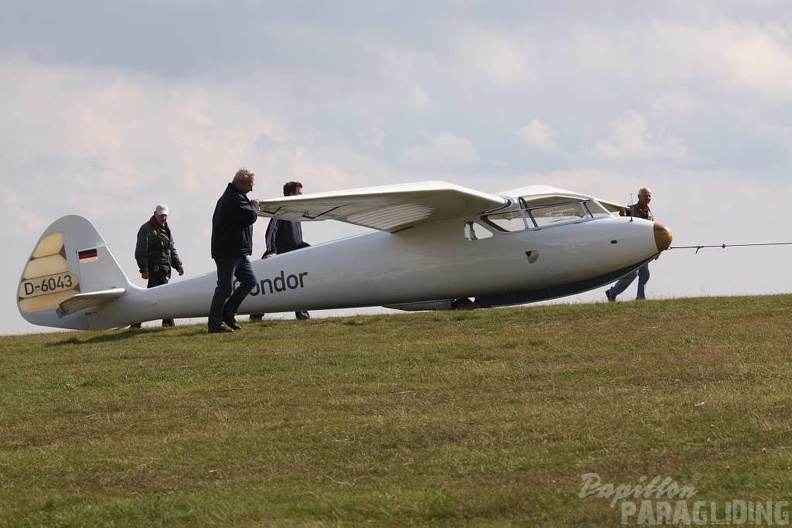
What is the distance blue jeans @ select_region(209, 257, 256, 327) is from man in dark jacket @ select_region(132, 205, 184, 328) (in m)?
2.94

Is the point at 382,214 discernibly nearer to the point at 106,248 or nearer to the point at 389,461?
the point at 106,248

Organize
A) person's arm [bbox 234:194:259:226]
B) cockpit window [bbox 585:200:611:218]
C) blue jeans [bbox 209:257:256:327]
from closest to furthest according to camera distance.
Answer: person's arm [bbox 234:194:259:226], blue jeans [bbox 209:257:256:327], cockpit window [bbox 585:200:611:218]

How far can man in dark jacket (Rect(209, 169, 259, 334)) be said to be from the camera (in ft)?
52.4

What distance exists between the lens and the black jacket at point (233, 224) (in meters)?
16.0

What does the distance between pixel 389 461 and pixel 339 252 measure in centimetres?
1032

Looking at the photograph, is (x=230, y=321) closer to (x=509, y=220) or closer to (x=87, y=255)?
(x=87, y=255)

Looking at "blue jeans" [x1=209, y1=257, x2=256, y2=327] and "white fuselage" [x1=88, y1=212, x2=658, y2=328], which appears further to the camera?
"white fuselage" [x1=88, y1=212, x2=658, y2=328]

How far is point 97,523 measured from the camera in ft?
23.8

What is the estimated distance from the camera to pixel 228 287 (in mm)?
16281

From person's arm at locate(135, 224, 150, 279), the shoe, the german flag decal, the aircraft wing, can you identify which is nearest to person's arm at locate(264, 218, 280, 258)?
the aircraft wing

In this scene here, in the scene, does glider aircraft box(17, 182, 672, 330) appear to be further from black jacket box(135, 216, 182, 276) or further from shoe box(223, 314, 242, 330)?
shoe box(223, 314, 242, 330)

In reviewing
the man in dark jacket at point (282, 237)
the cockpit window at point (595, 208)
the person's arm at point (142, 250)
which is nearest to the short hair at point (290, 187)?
the man in dark jacket at point (282, 237)

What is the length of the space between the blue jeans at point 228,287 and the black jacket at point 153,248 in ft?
9.88

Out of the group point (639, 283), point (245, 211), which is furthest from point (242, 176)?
point (639, 283)
